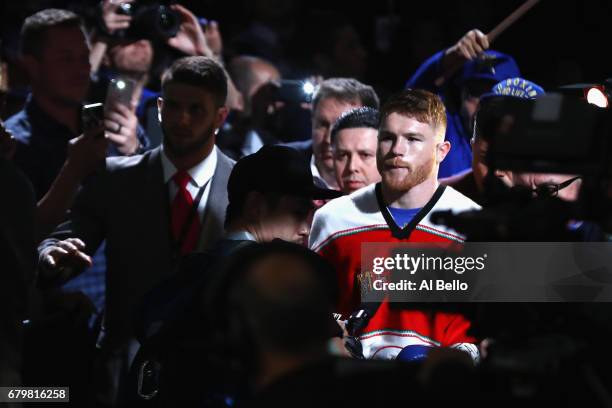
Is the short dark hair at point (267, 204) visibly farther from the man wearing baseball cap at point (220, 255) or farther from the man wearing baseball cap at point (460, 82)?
the man wearing baseball cap at point (460, 82)

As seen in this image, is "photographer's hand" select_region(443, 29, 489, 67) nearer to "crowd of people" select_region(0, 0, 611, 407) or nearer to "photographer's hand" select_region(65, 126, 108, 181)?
"crowd of people" select_region(0, 0, 611, 407)

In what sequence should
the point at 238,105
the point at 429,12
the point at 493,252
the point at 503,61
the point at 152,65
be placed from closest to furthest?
the point at 493,252
the point at 503,61
the point at 238,105
the point at 152,65
the point at 429,12

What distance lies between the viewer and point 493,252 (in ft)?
9.94

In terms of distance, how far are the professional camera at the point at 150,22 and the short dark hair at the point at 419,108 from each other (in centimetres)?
174

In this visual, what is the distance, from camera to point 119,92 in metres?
5.14

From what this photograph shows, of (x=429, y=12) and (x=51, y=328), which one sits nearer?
(x=51, y=328)

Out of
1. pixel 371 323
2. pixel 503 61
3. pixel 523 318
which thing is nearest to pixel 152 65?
pixel 503 61

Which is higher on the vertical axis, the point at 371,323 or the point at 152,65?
the point at 152,65

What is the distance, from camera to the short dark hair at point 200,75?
4.62 meters

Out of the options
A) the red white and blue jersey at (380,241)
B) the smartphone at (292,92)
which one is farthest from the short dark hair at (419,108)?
the smartphone at (292,92)

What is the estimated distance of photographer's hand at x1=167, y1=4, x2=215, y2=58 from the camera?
577cm

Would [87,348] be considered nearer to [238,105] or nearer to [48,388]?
[48,388]

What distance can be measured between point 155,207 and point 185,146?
0.92 feet

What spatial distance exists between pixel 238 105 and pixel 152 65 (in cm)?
70
